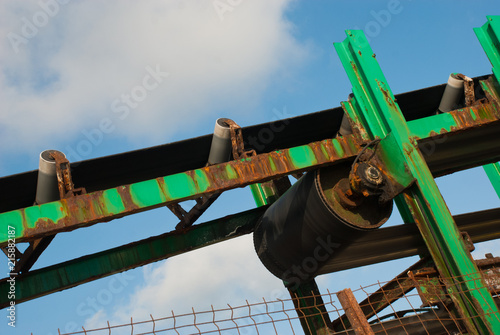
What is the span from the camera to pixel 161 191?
16.6 ft

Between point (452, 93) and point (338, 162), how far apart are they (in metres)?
2.60

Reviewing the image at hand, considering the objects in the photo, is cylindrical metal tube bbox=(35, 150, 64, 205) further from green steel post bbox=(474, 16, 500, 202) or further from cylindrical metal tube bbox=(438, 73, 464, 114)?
green steel post bbox=(474, 16, 500, 202)

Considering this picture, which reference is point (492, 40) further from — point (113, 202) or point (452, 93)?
point (113, 202)

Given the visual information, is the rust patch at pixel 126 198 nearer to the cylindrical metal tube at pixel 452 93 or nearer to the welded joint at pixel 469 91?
the welded joint at pixel 469 91

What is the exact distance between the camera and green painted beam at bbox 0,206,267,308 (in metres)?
6.23

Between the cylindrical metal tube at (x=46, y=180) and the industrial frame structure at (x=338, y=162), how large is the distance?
26 cm

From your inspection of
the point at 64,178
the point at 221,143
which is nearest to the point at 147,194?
the point at 64,178

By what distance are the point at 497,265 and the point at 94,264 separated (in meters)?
4.87

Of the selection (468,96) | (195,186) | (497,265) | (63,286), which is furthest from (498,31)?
(63,286)

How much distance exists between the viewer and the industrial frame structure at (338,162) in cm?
500

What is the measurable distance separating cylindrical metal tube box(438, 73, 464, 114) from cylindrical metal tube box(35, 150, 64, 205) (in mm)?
5399

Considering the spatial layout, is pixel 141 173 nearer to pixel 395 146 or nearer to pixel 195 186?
pixel 195 186

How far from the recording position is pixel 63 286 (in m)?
6.27

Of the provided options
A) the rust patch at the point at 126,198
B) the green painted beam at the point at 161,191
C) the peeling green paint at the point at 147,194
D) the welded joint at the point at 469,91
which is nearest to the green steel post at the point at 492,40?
the welded joint at the point at 469,91
